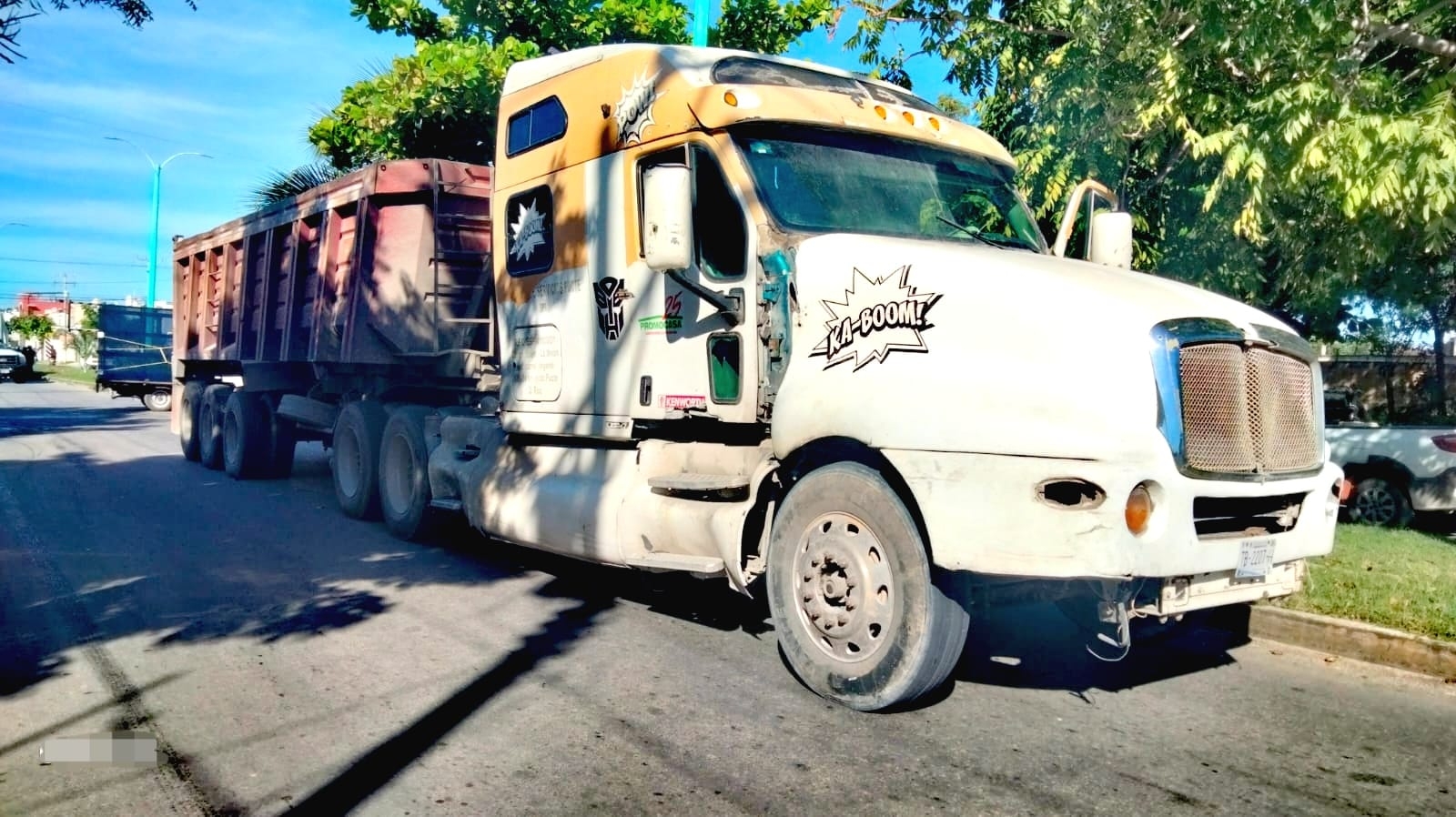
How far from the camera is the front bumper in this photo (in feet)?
14.2

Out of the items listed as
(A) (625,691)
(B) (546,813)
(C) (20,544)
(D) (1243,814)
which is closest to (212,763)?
(B) (546,813)

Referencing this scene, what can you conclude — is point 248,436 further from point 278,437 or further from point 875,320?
point 875,320

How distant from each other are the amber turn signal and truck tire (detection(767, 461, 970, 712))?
85cm

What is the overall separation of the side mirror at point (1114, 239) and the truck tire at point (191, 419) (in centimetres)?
1295

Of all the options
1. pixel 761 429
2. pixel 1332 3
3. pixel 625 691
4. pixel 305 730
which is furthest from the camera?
pixel 1332 3

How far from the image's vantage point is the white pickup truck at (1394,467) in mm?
11570

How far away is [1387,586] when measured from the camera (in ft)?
22.5

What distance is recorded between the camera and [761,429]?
6.00 meters

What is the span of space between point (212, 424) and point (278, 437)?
1.93 meters

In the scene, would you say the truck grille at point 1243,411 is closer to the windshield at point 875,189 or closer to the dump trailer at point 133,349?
the windshield at point 875,189

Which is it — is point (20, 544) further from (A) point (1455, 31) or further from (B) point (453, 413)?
(A) point (1455, 31)

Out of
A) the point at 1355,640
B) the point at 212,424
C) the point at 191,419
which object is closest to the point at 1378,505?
the point at 1355,640

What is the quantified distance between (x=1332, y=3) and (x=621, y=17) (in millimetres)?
10598

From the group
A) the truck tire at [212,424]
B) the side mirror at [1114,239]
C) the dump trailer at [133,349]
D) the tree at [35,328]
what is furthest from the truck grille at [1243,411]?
the tree at [35,328]
